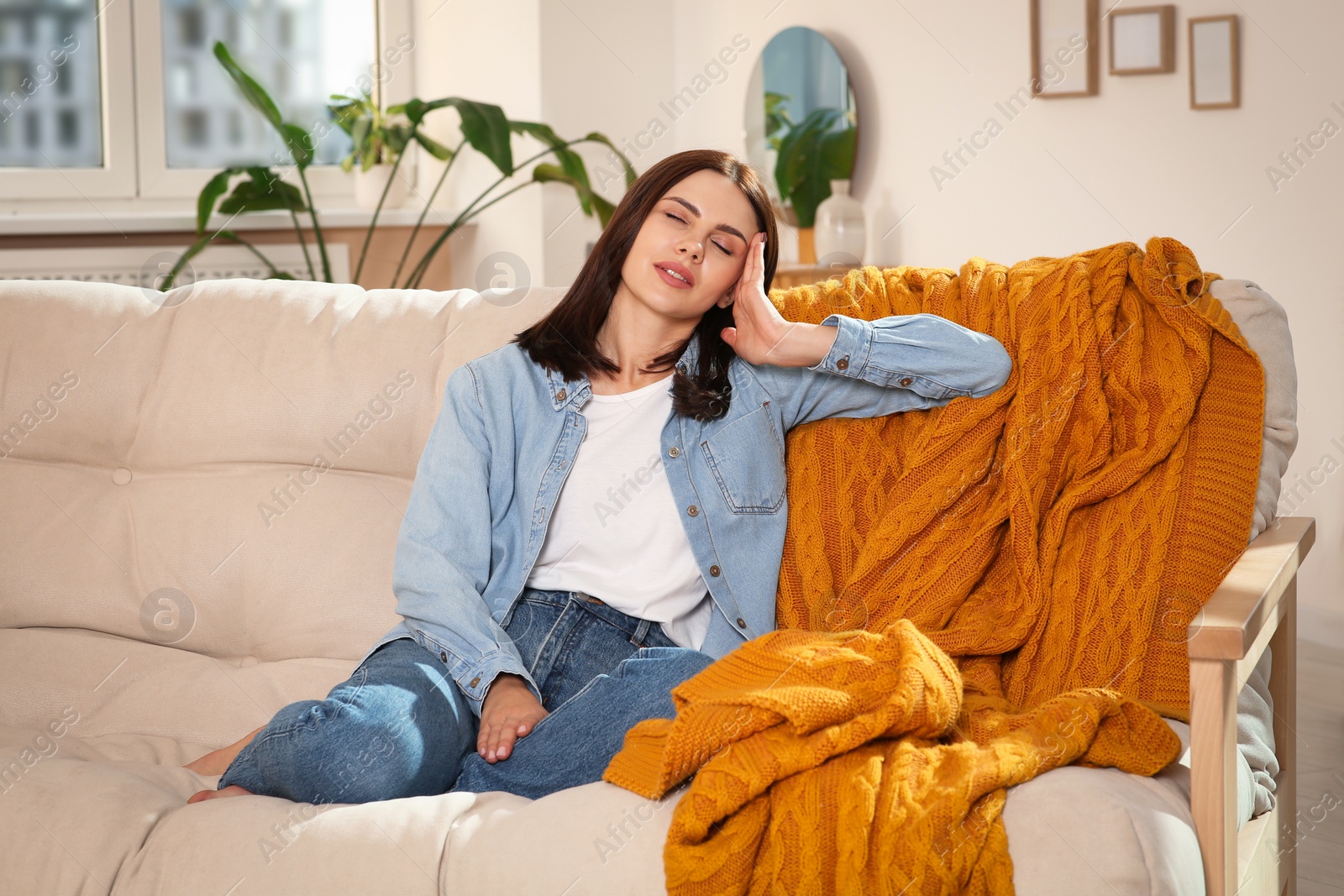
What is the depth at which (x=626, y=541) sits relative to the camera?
1.50 meters

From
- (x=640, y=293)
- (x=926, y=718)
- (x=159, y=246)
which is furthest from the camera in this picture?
(x=159, y=246)

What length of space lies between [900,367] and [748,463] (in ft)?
0.76

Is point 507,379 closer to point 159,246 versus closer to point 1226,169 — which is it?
point 1226,169

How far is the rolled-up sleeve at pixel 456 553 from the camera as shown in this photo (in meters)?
1.38

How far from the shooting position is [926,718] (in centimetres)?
105

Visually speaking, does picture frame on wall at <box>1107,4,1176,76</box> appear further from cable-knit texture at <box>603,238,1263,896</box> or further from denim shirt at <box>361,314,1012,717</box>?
denim shirt at <box>361,314,1012,717</box>

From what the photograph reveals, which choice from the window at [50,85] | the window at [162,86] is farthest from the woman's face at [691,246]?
the window at [50,85]

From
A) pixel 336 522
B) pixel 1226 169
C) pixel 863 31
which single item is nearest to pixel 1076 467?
pixel 336 522

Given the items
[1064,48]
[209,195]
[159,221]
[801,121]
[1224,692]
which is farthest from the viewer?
[801,121]

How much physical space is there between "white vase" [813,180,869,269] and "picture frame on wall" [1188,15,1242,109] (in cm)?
100

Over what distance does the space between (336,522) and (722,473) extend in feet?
1.93

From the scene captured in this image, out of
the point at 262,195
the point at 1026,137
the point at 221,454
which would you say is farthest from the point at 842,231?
the point at 221,454

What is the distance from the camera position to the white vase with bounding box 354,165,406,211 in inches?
148

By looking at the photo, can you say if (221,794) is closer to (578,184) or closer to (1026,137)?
(578,184)
